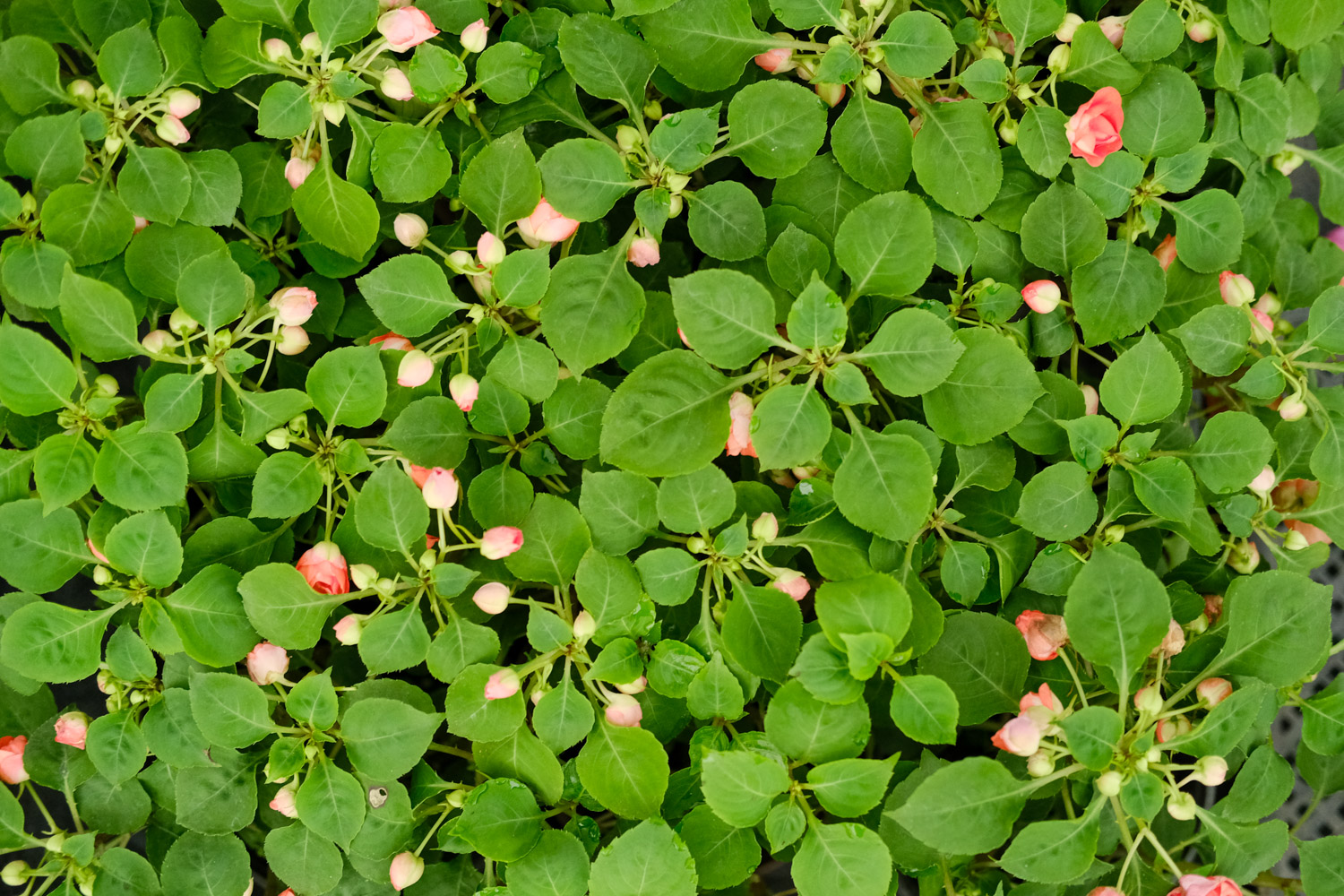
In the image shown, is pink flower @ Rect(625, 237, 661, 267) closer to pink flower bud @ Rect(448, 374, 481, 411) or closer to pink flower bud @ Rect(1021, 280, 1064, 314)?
pink flower bud @ Rect(448, 374, 481, 411)

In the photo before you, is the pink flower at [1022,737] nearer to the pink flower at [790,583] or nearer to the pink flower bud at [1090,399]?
the pink flower at [790,583]

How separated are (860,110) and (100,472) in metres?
0.78

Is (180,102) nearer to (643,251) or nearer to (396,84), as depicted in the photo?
(396,84)

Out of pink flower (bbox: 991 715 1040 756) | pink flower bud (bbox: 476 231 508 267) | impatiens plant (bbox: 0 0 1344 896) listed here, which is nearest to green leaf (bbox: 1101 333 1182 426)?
impatiens plant (bbox: 0 0 1344 896)

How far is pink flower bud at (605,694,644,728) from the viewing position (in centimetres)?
87

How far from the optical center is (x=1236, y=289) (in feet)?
3.10

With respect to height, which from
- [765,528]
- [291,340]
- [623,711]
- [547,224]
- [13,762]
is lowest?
[13,762]

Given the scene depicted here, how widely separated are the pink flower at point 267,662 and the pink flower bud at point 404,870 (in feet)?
0.67

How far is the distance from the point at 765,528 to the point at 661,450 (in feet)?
0.39

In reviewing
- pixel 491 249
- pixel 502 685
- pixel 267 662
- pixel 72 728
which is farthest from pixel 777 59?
pixel 72 728

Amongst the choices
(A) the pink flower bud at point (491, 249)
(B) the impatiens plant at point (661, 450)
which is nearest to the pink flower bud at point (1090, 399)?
(B) the impatiens plant at point (661, 450)

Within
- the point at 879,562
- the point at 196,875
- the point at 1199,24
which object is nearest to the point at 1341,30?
the point at 1199,24

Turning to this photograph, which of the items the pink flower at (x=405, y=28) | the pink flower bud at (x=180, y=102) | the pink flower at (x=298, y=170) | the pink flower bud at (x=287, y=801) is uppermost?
the pink flower at (x=405, y=28)

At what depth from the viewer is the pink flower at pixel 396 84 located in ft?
2.88
